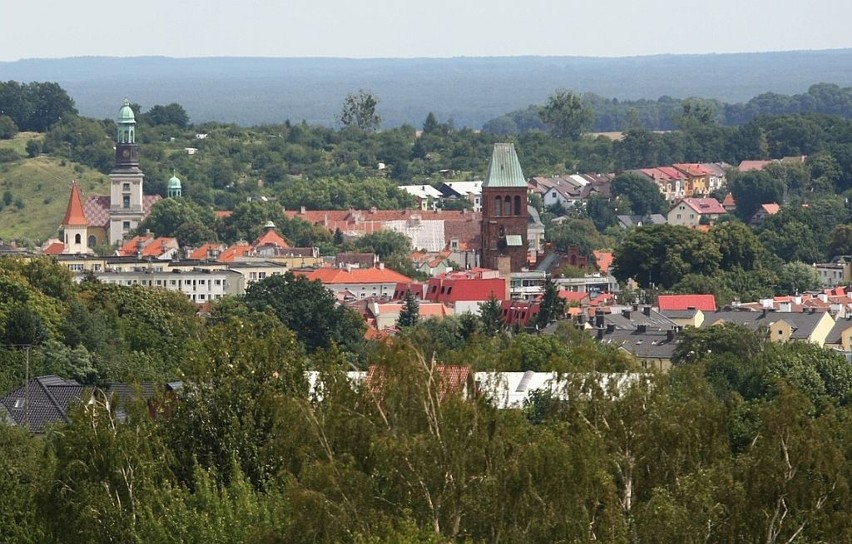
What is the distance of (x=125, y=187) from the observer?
148125 millimetres

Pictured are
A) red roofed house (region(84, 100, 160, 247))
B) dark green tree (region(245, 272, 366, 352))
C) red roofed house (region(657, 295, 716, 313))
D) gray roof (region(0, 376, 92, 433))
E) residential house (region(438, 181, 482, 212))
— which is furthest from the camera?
residential house (region(438, 181, 482, 212))

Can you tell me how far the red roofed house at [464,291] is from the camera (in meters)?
110

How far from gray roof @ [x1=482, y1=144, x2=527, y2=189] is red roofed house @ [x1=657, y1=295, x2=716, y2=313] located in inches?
1061

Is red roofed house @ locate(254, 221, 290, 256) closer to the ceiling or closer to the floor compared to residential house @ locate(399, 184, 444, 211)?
closer to the ceiling

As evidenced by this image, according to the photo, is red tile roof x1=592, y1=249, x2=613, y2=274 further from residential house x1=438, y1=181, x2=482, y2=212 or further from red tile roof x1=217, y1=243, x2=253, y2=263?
residential house x1=438, y1=181, x2=482, y2=212

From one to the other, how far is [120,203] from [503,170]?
24576 mm

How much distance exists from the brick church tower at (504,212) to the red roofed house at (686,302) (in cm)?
2300

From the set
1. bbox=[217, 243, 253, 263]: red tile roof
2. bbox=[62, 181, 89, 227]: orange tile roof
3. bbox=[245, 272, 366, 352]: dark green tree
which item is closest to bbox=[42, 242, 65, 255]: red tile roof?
bbox=[62, 181, 89, 227]: orange tile roof

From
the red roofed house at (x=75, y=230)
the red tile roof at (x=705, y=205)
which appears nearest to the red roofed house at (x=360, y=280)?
→ the red roofed house at (x=75, y=230)

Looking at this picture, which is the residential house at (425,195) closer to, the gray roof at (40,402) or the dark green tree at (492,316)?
the dark green tree at (492,316)

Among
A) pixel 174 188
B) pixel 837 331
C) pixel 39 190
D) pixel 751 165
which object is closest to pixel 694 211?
pixel 751 165

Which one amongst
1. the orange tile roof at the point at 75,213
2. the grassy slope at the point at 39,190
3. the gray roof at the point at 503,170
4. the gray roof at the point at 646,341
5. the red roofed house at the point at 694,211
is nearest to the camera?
the gray roof at the point at 646,341

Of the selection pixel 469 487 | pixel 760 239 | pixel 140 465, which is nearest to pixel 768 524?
pixel 469 487

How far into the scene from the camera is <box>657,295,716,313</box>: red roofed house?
99.2 metres
